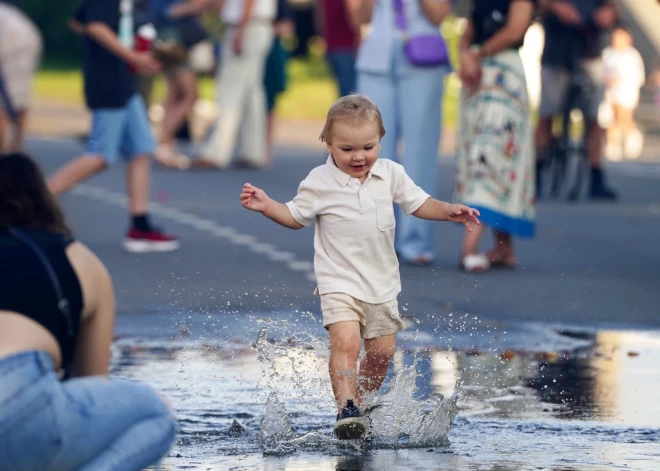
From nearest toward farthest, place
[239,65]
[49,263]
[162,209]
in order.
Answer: [49,263], [162,209], [239,65]

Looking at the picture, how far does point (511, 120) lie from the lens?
34.1 ft

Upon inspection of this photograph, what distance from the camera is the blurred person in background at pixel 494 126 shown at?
10297 millimetres

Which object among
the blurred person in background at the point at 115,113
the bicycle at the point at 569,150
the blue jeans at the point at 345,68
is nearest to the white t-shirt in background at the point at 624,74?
the bicycle at the point at 569,150

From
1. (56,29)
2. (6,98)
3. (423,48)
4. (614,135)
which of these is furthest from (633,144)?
(56,29)

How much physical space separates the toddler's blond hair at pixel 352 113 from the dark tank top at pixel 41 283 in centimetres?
162

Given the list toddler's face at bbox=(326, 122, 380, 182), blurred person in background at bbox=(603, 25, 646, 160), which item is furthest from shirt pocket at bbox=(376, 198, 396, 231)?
blurred person in background at bbox=(603, 25, 646, 160)

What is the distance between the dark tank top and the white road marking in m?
5.51

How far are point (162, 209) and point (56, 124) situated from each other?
11.6 m

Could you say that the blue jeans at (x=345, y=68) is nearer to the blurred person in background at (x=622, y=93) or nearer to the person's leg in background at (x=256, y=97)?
the person's leg in background at (x=256, y=97)

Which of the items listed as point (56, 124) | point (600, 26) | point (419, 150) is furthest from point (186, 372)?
point (56, 124)

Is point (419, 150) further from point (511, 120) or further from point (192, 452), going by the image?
point (192, 452)

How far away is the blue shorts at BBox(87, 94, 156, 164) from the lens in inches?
432

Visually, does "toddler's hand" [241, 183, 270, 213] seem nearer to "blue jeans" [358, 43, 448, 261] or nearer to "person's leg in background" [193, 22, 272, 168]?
"blue jeans" [358, 43, 448, 261]

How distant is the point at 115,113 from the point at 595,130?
6780 millimetres
